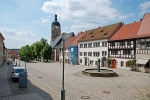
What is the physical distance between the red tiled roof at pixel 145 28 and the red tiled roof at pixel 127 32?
4.25 ft

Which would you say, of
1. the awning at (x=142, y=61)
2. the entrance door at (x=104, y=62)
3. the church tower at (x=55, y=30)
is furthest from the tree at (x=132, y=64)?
the church tower at (x=55, y=30)

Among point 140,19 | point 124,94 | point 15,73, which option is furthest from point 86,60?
point 124,94

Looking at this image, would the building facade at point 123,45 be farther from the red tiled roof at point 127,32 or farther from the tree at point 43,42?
the tree at point 43,42

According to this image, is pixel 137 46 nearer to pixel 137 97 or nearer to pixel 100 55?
pixel 100 55

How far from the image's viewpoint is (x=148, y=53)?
105 feet

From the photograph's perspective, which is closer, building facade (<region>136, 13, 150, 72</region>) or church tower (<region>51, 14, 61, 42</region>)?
building facade (<region>136, 13, 150, 72</region>)

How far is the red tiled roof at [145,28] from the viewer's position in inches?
1316

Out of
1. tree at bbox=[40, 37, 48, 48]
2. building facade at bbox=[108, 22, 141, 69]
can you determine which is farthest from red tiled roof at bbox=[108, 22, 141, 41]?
tree at bbox=[40, 37, 48, 48]

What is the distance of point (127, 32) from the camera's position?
39750mm

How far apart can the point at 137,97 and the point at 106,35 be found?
108 feet

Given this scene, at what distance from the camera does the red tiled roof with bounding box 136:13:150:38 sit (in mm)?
33422

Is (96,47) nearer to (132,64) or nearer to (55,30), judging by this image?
(132,64)

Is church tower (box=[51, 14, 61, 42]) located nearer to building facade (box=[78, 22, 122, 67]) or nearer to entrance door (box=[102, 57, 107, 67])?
building facade (box=[78, 22, 122, 67])

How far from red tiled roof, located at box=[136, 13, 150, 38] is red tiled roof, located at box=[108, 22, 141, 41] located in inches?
51.0
